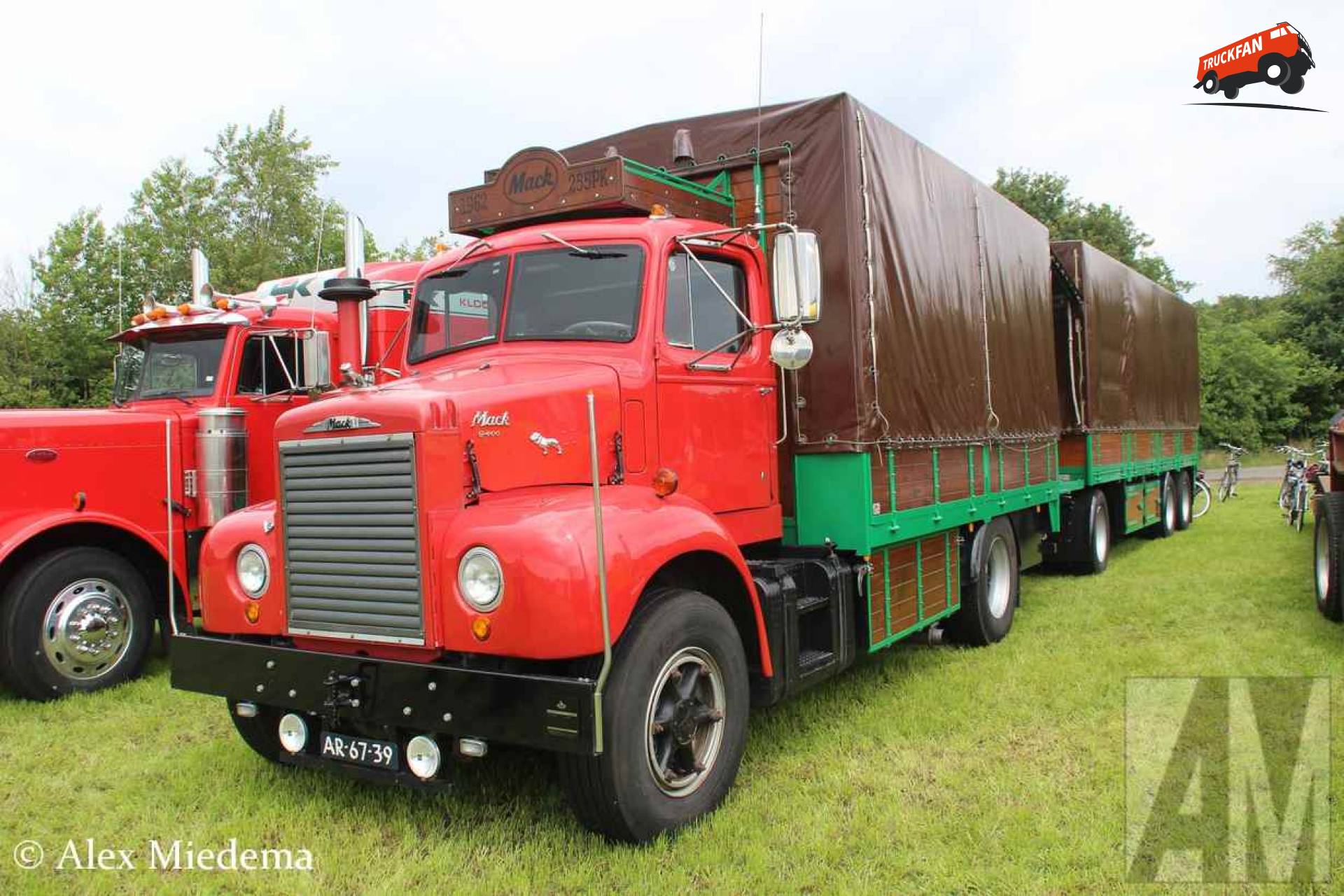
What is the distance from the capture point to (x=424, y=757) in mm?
3664

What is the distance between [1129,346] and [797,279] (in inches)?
356

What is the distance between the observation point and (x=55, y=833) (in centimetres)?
406

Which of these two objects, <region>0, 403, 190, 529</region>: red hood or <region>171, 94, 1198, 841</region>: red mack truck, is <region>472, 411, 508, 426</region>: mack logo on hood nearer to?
<region>171, 94, 1198, 841</region>: red mack truck

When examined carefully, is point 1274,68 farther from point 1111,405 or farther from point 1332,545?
point 1332,545

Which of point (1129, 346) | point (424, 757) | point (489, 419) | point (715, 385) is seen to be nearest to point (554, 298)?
point (715, 385)

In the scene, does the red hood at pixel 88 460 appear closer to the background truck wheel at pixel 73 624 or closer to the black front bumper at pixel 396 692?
the background truck wheel at pixel 73 624

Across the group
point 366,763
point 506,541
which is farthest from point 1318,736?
point 366,763

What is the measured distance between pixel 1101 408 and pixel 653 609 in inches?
332

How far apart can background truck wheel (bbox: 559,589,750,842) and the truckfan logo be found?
10022mm

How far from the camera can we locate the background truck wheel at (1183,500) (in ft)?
46.9

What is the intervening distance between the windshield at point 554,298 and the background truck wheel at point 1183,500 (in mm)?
12416

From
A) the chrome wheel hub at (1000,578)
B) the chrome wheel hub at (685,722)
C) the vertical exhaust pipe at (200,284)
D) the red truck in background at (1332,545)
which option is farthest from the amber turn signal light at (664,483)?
the red truck in background at (1332,545)

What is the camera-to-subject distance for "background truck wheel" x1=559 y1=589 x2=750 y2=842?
11.5ft

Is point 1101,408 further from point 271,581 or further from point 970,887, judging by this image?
point 271,581
